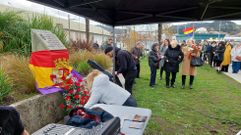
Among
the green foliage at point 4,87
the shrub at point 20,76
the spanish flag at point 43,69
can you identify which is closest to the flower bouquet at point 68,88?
the spanish flag at point 43,69

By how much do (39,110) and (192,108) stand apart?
12.4 feet

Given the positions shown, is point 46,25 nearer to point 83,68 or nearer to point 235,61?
point 83,68

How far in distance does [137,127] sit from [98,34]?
38029mm

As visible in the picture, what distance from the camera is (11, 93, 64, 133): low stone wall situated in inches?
129

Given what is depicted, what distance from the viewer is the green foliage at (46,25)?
21.0ft

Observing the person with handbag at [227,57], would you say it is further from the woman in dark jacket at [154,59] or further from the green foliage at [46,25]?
the green foliage at [46,25]

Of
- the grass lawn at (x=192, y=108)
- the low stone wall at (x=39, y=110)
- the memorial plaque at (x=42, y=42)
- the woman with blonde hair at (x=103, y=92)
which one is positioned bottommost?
the grass lawn at (x=192, y=108)

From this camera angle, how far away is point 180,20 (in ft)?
18.1

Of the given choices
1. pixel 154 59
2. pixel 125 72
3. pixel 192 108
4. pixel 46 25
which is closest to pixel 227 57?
pixel 154 59

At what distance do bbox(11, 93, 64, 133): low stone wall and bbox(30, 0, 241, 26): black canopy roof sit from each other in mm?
1556

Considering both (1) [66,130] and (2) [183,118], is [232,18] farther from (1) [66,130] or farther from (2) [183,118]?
(1) [66,130]

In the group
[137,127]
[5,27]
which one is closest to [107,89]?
[137,127]

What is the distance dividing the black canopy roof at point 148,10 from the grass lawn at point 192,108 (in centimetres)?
218

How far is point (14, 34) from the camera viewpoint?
6.38 metres
